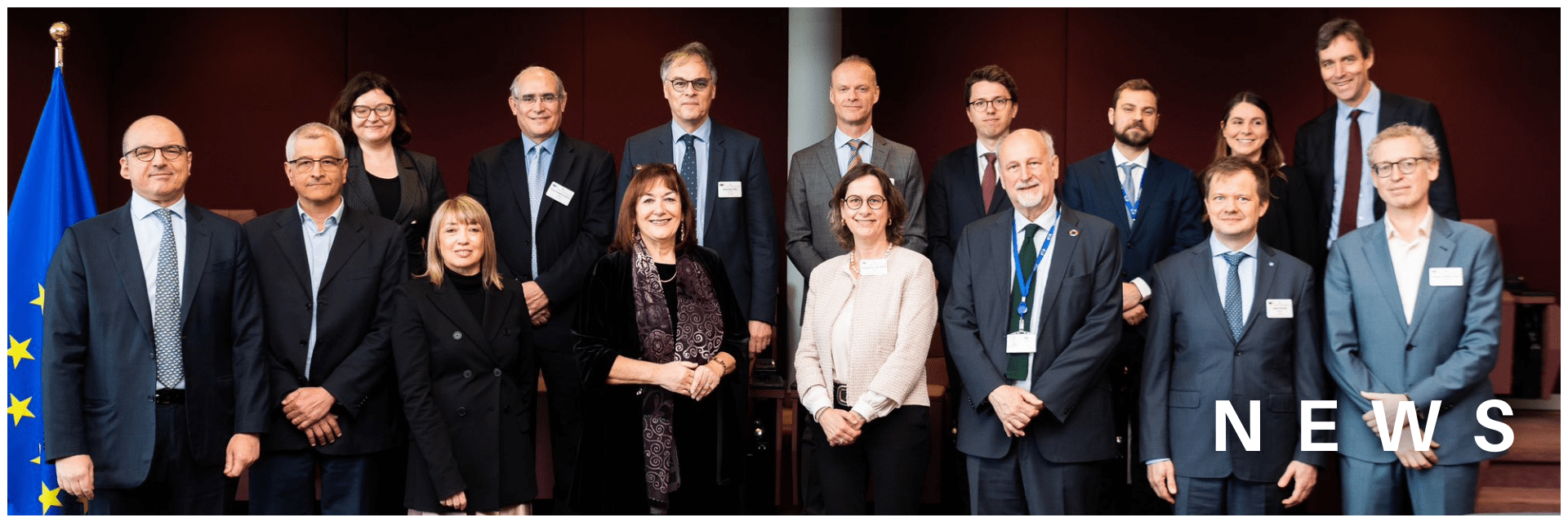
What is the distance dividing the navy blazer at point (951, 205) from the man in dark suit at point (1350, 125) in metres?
1.21

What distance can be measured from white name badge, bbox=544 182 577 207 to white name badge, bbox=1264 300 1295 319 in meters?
2.36

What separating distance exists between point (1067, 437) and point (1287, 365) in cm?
73

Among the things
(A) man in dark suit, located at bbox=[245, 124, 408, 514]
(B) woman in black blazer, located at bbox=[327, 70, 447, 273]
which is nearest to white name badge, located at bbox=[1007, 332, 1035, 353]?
(A) man in dark suit, located at bbox=[245, 124, 408, 514]

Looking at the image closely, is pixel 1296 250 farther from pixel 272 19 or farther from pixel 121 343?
pixel 272 19

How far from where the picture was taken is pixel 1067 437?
3.43 meters

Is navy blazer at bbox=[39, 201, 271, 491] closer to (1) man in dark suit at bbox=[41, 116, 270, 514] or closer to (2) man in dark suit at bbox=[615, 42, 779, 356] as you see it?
(1) man in dark suit at bbox=[41, 116, 270, 514]

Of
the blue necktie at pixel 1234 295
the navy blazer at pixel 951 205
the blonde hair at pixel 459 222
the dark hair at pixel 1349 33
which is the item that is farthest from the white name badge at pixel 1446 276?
the blonde hair at pixel 459 222

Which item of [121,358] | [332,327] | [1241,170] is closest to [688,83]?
[332,327]

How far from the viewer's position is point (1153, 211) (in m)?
4.05

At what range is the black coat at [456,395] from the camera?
336 cm

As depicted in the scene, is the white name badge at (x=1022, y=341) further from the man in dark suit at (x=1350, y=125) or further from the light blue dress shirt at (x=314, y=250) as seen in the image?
the light blue dress shirt at (x=314, y=250)

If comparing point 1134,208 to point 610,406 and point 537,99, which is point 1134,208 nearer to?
point 610,406
